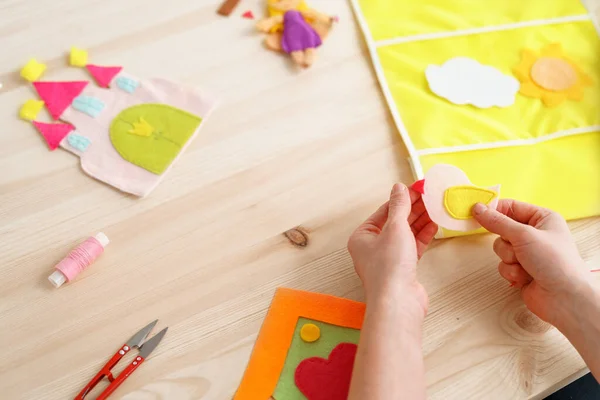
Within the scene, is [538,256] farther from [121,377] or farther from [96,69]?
[96,69]

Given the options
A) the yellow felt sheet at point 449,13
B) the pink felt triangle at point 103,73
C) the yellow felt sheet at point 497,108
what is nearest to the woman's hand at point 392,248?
the yellow felt sheet at point 497,108

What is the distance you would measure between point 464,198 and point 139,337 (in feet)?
1.41

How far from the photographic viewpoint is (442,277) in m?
0.70

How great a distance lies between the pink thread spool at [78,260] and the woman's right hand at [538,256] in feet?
1.56

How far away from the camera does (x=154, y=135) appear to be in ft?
2.63

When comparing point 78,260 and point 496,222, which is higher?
point 496,222

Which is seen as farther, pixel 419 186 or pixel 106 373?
pixel 419 186

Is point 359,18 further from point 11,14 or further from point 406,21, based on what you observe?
point 11,14

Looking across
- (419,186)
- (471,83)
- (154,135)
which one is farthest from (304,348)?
(471,83)

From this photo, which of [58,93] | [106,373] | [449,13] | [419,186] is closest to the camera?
[106,373]

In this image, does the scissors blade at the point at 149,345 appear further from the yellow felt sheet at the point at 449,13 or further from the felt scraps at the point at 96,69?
the yellow felt sheet at the point at 449,13

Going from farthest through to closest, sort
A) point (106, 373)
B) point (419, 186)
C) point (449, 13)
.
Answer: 1. point (449, 13)
2. point (419, 186)
3. point (106, 373)

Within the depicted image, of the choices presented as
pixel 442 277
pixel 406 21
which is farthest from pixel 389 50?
pixel 442 277

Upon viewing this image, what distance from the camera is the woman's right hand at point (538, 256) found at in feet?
2.08
